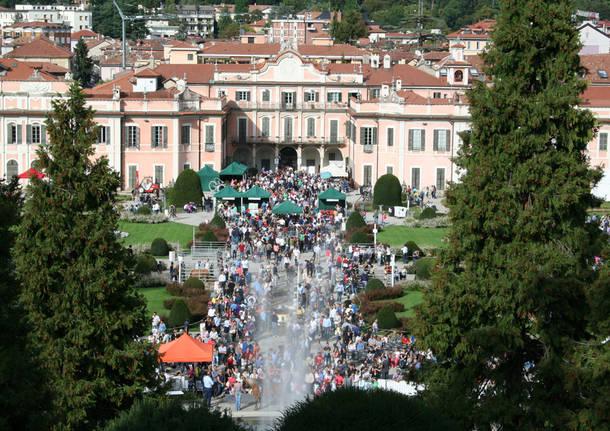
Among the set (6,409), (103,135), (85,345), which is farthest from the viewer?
(103,135)

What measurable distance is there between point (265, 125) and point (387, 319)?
4141 cm

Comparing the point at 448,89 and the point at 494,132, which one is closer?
the point at 494,132

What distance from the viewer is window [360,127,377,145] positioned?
67744 mm

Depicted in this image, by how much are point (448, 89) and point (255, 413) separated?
5054cm

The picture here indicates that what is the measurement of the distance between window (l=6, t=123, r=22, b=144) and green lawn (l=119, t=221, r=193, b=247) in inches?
523

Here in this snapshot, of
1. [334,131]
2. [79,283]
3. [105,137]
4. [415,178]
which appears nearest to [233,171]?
[105,137]

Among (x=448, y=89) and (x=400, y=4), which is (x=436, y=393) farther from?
(x=400, y=4)

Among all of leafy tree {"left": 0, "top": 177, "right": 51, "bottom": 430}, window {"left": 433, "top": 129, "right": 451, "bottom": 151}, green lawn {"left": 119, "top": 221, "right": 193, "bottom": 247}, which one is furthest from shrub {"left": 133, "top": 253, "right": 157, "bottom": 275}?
window {"left": 433, "top": 129, "right": 451, "bottom": 151}

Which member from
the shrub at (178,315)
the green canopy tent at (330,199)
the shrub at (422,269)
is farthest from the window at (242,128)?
the shrub at (178,315)

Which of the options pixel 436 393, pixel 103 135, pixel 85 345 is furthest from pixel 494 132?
pixel 103 135

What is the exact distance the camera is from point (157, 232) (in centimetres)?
5188

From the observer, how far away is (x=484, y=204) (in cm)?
1947

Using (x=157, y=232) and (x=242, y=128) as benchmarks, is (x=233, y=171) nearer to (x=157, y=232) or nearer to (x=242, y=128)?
(x=157, y=232)

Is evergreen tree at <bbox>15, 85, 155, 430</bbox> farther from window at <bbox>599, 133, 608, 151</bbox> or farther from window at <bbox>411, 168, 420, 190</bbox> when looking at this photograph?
window at <bbox>599, 133, 608, 151</bbox>
